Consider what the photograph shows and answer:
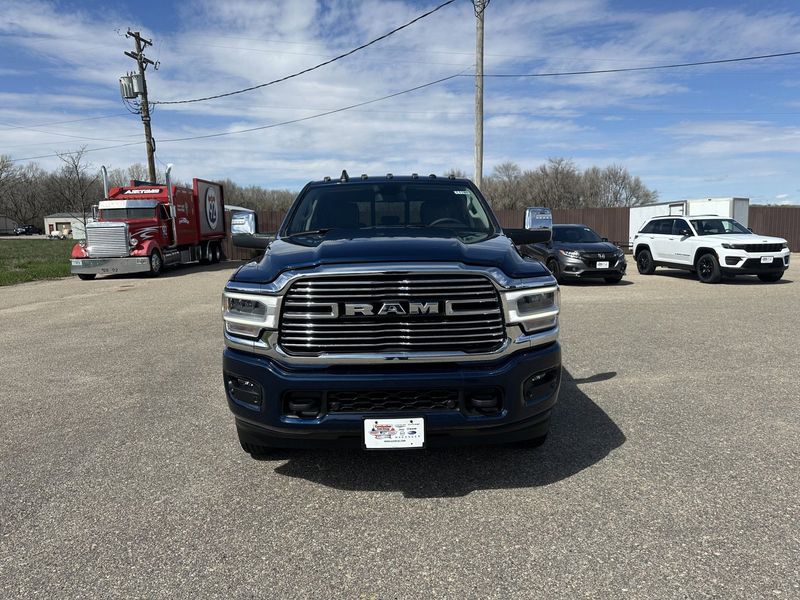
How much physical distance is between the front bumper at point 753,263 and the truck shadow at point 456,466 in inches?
436

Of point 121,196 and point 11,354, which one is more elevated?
point 121,196

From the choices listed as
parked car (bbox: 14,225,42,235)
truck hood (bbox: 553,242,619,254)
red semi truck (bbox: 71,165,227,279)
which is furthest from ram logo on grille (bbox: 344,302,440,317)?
parked car (bbox: 14,225,42,235)

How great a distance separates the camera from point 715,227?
46.8 ft

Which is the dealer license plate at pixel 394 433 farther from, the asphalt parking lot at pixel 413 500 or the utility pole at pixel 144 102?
the utility pole at pixel 144 102

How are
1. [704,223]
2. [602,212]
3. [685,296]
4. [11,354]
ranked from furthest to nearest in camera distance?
[602,212] → [704,223] → [685,296] → [11,354]

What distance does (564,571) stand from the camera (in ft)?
8.05

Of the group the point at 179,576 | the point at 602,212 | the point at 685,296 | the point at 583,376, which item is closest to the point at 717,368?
the point at 583,376

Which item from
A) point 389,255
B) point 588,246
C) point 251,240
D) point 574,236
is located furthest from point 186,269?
point 389,255

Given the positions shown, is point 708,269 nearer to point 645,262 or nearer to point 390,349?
point 645,262

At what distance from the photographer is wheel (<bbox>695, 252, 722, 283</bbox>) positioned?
44.2ft

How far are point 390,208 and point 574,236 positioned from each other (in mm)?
11499

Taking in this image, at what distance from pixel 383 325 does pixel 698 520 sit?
1875mm

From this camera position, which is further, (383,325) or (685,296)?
(685,296)

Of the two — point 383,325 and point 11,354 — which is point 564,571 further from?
point 11,354
